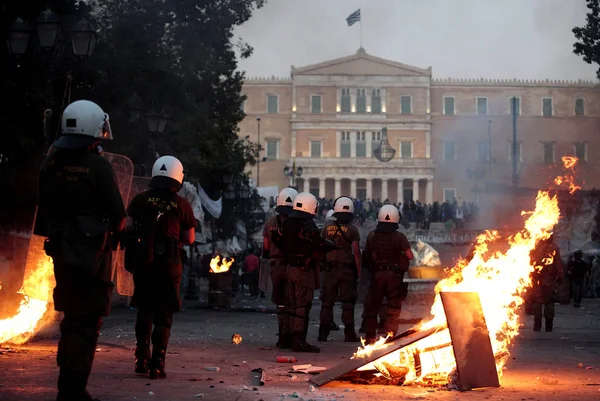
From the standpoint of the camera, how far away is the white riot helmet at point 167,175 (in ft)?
24.6

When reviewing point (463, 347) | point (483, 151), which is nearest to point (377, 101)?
point (483, 151)

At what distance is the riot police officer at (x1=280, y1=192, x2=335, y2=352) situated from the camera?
389 inches

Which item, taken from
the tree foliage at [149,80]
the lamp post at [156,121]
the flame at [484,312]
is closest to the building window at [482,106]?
the tree foliage at [149,80]

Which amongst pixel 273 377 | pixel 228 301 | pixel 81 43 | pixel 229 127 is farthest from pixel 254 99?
pixel 273 377

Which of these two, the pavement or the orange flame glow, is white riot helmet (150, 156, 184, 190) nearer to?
the pavement

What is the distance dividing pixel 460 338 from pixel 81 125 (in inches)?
114

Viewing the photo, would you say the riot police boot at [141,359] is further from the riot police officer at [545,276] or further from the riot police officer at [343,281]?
the riot police officer at [545,276]

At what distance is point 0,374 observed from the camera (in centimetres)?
713

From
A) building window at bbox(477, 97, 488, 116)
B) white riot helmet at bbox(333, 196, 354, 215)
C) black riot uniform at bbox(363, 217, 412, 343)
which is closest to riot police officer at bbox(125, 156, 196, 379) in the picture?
black riot uniform at bbox(363, 217, 412, 343)

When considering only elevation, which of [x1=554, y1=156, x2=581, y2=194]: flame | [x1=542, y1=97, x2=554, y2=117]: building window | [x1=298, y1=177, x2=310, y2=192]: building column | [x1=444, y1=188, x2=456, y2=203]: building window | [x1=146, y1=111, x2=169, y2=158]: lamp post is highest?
[x1=542, y1=97, x2=554, y2=117]: building window

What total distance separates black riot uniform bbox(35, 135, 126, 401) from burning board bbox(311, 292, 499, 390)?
205cm

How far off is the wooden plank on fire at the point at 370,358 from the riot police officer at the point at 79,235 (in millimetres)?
1978

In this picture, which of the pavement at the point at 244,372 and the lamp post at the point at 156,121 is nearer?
the pavement at the point at 244,372

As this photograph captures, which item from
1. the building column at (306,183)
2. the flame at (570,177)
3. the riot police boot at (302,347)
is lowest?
the riot police boot at (302,347)
